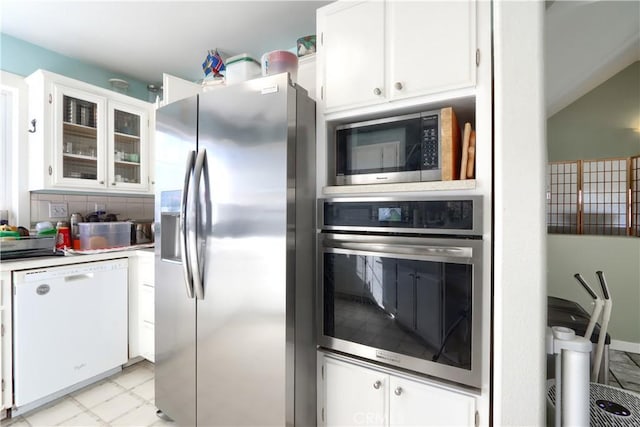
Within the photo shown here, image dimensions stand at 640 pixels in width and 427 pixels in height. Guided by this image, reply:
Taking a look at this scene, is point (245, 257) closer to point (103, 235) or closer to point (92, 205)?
point (103, 235)

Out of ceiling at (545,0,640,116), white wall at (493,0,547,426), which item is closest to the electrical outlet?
white wall at (493,0,547,426)

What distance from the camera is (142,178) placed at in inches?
106

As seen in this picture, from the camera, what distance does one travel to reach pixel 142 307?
2266mm

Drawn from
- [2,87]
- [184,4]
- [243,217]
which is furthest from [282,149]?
[2,87]

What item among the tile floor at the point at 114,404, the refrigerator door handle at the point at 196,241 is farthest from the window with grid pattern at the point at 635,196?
the refrigerator door handle at the point at 196,241

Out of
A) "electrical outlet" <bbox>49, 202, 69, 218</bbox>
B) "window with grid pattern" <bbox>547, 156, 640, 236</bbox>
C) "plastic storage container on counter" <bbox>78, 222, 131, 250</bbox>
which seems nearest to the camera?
"plastic storage container on counter" <bbox>78, 222, 131, 250</bbox>

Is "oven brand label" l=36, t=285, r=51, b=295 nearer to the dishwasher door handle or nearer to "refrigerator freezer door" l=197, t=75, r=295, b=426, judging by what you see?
the dishwasher door handle

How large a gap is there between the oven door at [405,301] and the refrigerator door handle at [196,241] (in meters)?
0.60

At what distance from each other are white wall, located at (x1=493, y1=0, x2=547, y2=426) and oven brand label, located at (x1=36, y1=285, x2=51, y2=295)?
2.42m

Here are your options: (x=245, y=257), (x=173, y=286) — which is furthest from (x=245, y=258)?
(x=173, y=286)

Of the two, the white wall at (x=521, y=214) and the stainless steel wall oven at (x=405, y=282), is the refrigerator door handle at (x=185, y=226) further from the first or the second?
the white wall at (x=521, y=214)

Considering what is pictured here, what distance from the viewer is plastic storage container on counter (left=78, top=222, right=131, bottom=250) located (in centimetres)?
228

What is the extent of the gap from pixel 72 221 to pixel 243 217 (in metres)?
1.93

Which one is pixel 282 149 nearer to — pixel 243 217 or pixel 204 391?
pixel 243 217
